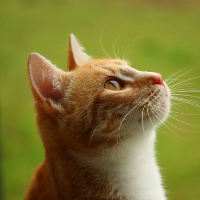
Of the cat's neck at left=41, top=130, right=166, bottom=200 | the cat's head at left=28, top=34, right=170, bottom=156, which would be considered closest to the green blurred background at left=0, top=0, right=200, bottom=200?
the cat's neck at left=41, top=130, right=166, bottom=200

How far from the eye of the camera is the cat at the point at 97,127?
3.98 ft

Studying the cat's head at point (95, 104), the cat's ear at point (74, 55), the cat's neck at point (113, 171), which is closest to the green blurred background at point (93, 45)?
the cat's ear at point (74, 55)

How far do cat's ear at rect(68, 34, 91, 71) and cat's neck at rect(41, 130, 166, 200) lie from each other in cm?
50

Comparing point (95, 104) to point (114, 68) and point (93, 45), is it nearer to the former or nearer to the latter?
point (114, 68)

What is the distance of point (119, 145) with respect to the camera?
1.24 metres

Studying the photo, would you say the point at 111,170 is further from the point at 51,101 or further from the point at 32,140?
the point at 32,140

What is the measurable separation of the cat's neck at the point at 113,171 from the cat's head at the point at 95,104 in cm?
5

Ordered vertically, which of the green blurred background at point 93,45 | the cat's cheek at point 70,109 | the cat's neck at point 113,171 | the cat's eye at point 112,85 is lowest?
the cat's neck at point 113,171

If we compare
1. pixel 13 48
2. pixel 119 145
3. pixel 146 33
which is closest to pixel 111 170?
pixel 119 145

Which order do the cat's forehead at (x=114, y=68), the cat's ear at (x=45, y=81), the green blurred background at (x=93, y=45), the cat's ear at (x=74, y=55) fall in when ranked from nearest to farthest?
the cat's ear at (x=45, y=81) → the cat's forehead at (x=114, y=68) → the cat's ear at (x=74, y=55) → the green blurred background at (x=93, y=45)

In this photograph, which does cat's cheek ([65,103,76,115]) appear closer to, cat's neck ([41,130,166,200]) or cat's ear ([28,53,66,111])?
cat's ear ([28,53,66,111])

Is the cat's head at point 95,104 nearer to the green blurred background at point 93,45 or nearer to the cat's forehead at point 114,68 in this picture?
the cat's forehead at point 114,68

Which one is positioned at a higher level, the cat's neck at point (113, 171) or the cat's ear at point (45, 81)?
the cat's ear at point (45, 81)

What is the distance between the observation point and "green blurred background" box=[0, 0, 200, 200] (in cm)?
263
